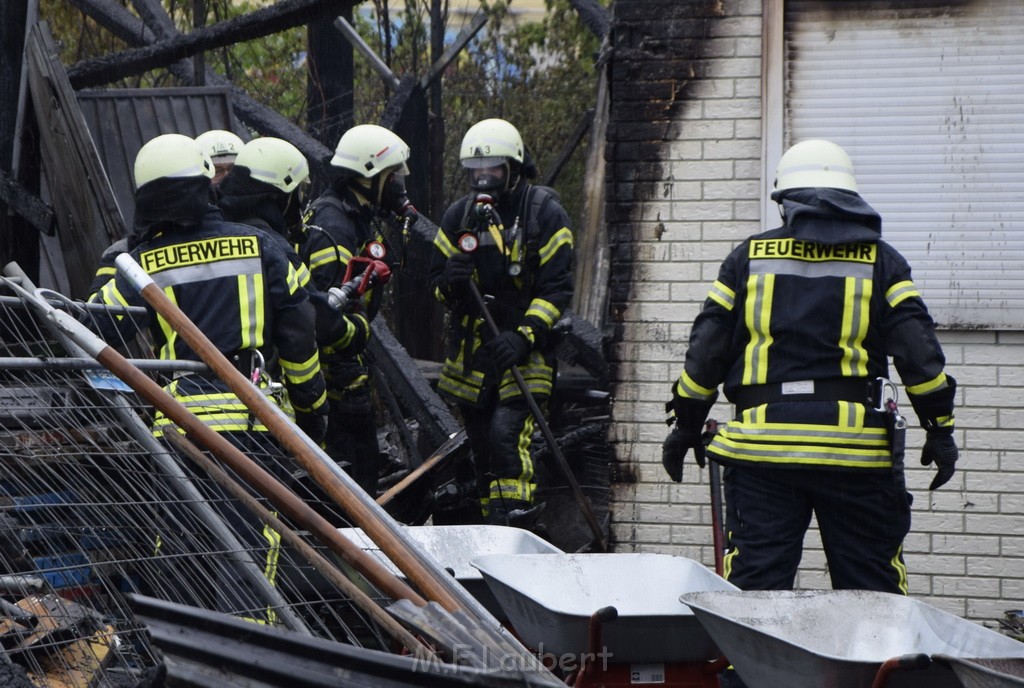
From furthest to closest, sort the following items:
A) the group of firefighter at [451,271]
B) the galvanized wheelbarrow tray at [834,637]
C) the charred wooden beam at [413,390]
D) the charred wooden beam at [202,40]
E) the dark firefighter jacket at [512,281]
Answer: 1. the charred wooden beam at [202,40]
2. the charred wooden beam at [413,390]
3. the dark firefighter jacket at [512,281]
4. the group of firefighter at [451,271]
5. the galvanized wheelbarrow tray at [834,637]

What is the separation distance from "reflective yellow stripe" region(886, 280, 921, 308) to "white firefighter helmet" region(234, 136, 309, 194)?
2778mm

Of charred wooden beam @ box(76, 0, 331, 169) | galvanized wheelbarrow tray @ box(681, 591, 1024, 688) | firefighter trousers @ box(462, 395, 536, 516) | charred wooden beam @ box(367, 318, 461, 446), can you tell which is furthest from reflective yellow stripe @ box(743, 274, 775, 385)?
charred wooden beam @ box(76, 0, 331, 169)

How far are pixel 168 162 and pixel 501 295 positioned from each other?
7.89ft

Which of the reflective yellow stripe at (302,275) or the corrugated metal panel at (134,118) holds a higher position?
the corrugated metal panel at (134,118)

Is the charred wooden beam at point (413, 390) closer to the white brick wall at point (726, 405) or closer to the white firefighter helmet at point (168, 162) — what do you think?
the white brick wall at point (726, 405)

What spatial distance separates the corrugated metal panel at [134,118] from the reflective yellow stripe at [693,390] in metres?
4.09

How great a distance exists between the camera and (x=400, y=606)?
2639mm

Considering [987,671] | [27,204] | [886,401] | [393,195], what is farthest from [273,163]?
[987,671]

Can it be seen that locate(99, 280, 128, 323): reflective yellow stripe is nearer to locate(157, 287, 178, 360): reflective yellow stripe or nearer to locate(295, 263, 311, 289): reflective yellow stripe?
locate(157, 287, 178, 360): reflective yellow stripe

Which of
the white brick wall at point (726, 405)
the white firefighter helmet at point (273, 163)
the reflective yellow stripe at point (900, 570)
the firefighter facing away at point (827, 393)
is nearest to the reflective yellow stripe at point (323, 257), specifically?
the white firefighter helmet at point (273, 163)

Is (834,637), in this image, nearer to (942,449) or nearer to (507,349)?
(942,449)

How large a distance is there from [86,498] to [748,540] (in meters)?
2.12

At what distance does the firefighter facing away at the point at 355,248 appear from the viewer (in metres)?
6.36

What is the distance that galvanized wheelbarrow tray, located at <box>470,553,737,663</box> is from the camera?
341cm
